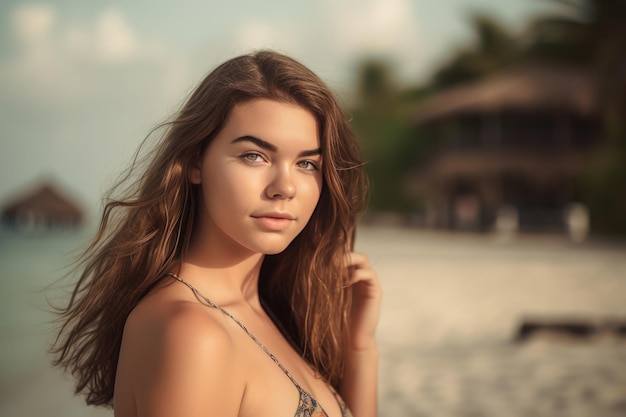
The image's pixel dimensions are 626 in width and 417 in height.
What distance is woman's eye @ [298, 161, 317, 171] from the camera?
1.56 m

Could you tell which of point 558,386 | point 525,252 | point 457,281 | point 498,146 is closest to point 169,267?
point 558,386

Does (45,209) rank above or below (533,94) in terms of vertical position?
below

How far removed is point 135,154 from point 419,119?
2800 cm

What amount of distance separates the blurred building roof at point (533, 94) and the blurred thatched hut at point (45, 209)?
54.1 meters

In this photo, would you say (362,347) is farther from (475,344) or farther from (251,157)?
(475,344)

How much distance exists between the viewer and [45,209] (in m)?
70.6

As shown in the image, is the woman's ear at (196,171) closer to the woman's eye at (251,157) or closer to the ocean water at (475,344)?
the woman's eye at (251,157)

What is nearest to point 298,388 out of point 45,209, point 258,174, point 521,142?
point 258,174

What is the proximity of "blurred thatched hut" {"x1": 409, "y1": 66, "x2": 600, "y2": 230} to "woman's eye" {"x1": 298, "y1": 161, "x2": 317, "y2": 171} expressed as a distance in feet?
79.9

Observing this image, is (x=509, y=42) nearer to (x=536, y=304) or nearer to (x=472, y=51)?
(x=472, y=51)

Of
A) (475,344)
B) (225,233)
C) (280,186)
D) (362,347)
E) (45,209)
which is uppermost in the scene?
(280,186)

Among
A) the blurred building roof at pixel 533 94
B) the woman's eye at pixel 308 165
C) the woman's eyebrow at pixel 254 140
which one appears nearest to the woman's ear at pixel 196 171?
the woman's eyebrow at pixel 254 140

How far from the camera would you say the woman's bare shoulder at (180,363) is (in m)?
1.18

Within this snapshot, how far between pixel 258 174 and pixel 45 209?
74619 millimetres
